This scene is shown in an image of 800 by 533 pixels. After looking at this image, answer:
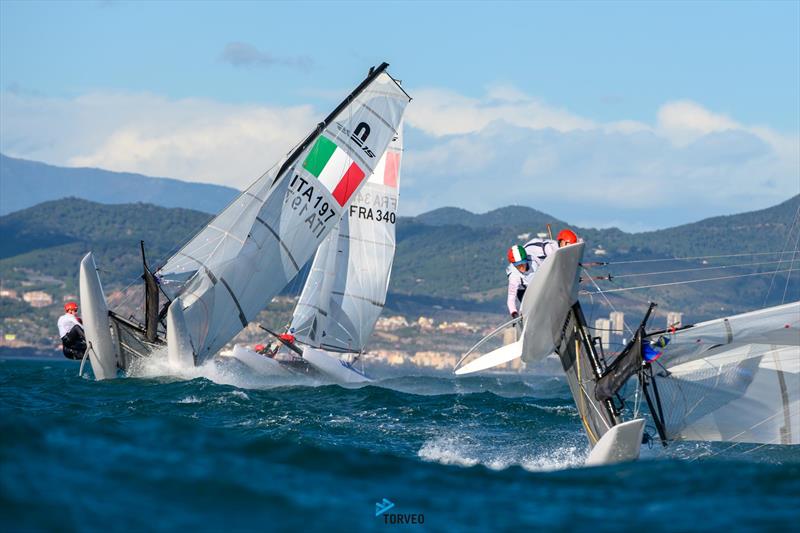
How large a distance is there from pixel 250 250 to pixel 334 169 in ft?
10.3

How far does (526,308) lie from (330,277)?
2643 cm

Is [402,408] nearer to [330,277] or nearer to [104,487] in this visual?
[104,487]

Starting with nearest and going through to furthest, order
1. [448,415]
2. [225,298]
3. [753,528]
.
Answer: [753,528], [448,415], [225,298]

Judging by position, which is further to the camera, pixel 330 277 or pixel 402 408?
pixel 330 277

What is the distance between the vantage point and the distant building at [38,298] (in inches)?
6412

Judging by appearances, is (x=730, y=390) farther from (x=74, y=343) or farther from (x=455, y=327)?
(x=455, y=327)

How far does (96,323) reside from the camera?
25.3m

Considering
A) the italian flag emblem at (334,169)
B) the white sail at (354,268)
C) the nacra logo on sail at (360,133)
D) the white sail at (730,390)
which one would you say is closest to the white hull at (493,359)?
the white sail at (730,390)

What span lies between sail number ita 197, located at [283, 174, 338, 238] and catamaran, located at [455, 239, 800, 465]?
47.2ft

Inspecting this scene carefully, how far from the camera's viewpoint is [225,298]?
2741 centimetres

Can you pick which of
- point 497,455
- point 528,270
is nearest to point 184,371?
point 497,455

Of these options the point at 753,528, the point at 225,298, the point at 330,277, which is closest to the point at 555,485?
the point at 753,528

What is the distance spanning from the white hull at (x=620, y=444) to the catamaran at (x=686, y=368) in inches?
27.2

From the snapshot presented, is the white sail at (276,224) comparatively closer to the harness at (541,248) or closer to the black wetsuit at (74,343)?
the black wetsuit at (74,343)
